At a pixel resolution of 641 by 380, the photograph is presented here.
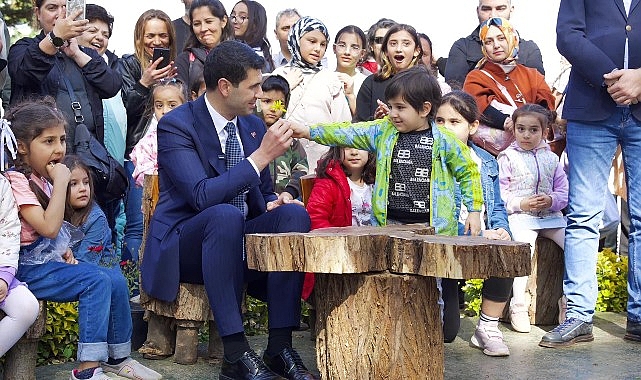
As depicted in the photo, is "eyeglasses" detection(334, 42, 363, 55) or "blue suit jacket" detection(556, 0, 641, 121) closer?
"blue suit jacket" detection(556, 0, 641, 121)

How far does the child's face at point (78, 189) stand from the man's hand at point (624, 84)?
3.05m

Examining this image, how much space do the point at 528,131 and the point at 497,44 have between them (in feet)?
2.99

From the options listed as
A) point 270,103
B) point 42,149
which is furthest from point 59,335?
point 270,103

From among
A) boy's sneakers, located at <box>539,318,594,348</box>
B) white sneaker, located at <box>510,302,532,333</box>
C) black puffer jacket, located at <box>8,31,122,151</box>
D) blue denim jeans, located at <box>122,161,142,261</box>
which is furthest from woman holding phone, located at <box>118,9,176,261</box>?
boy's sneakers, located at <box>539,318,594,348</box>

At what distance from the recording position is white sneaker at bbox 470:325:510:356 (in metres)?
5.66

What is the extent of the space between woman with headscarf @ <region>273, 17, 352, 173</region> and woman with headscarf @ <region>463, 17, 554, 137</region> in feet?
3.47

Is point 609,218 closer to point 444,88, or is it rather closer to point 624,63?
point 444,88

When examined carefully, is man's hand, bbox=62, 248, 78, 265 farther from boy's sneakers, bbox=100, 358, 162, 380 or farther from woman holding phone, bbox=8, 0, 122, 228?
woman holding phone, bbox=8, 0, 122, 228

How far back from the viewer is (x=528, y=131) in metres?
6.68

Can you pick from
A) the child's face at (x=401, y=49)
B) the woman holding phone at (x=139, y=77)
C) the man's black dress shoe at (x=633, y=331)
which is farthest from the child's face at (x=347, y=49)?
the man's black dress shoe at (x=633, y=331)

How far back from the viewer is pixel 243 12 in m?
8.37

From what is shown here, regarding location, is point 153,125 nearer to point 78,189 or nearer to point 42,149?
point 78,189

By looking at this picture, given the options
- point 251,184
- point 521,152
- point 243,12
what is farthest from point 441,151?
point 243,12

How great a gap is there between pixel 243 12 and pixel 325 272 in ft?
14.9
